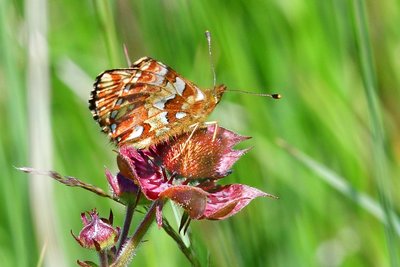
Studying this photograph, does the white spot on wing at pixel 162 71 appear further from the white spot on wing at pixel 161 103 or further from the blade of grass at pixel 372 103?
the blade of grass at pixel 372 103

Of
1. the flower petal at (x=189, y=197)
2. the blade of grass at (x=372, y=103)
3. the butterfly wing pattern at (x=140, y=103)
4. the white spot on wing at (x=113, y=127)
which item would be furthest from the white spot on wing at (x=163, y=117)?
the blade of grass at (x=372, y=103)

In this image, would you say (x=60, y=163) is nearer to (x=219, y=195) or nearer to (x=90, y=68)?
(x=90, y=68)

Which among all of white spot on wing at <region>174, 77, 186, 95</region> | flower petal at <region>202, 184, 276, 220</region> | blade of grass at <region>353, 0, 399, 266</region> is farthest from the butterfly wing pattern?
blade of grass at <region>353, 0, 399, 266</region>

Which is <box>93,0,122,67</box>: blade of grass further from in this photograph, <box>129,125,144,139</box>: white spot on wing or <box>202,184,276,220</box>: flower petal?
<box>202,184,276,220</box>: flower petal

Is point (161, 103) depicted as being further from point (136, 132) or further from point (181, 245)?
point (181, 245)

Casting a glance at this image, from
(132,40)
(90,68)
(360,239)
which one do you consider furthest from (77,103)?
(360,239)

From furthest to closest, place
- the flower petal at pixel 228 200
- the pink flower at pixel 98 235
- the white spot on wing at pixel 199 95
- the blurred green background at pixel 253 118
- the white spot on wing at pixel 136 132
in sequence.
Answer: the blurred green background at pixel 253 118 → the white spot on wing at pixel 199 95 → the white spot on wing at pixel 136 132 → the flower petal at pixel 228 200 → the pink flower at pixel 98 235

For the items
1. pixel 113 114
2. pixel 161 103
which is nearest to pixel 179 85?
Result: pixel 161 103
